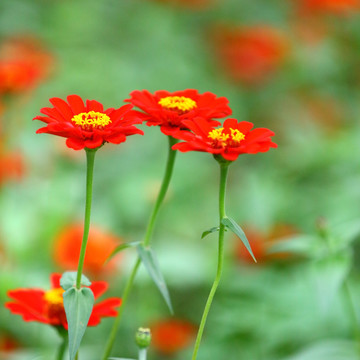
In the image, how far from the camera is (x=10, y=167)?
124 centimetres

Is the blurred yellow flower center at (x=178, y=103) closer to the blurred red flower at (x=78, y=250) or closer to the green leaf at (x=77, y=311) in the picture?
the green leaf at (x=77, y=311)

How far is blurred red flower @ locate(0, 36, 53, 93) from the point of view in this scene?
1220mm

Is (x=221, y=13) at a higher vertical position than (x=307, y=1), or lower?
higher

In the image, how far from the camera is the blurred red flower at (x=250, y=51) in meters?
2.02

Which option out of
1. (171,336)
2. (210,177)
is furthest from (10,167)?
(210,177)

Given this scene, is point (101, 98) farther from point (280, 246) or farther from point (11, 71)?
point (280, 246)

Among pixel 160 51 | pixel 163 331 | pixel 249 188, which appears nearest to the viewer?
pixel 163 331

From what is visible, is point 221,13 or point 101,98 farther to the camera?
point 221,13

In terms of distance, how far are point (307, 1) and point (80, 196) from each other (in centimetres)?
95

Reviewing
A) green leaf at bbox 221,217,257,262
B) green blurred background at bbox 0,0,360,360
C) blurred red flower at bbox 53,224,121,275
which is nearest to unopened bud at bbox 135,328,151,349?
green leaf at bbox 221,217,257,262

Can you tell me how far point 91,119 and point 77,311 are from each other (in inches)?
5.8

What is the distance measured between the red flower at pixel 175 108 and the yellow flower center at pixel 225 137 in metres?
0.02

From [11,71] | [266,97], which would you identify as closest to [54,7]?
[266,97]

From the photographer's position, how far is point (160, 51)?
1.90m
